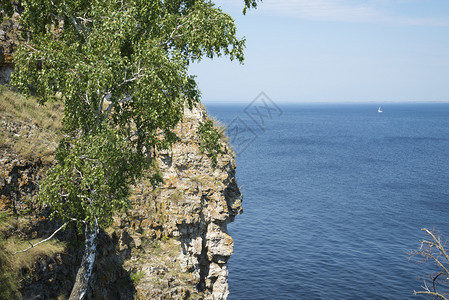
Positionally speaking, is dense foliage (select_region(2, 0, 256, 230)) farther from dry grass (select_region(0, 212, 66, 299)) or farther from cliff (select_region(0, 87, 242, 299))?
cliff (select_region(0, 87, 242, 299))

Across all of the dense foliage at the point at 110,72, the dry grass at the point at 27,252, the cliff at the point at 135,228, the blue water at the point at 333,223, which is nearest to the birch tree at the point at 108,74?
the dense foliage at the point at 110,72

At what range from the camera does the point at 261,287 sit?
35.7m

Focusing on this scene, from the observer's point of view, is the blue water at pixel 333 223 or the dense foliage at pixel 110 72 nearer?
the dense foliage at pixel 110 72

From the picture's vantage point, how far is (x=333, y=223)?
169ft

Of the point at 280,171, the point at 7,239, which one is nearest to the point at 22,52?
the point at 7,239

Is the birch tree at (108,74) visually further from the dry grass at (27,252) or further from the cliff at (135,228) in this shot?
the cliff at (135,228)

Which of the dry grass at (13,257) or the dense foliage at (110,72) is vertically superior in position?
the dense foliage at (110,72)

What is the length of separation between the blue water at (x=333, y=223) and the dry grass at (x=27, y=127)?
2236 centimetres

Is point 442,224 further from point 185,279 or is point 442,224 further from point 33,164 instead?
point 33,164

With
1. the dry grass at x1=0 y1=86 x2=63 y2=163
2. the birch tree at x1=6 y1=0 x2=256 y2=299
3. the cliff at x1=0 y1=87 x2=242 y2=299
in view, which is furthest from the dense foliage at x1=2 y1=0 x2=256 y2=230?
the dry grass at x1=0 y1=86 x2=63 y2=163

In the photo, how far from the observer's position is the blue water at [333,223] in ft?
119

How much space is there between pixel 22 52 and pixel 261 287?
1169 inches

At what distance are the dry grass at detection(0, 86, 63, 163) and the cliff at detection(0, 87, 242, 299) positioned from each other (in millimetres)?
53

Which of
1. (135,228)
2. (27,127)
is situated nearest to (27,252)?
(135,228)
